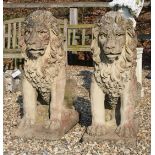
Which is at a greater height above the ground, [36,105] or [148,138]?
[36,105]

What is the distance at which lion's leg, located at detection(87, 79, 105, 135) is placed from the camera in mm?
4941

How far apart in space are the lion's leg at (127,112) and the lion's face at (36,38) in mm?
981

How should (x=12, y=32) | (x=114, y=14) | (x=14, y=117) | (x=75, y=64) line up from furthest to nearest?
(x=75, y=64), (x=12, y=32), (x=14, y=117), (x=114, y=14)

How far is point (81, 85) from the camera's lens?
26.4ft

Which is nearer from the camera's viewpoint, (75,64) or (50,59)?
(50,59)

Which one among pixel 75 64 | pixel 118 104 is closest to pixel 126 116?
pixel 118 104

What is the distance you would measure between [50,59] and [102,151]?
112cm

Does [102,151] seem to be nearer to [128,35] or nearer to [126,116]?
[126,116]

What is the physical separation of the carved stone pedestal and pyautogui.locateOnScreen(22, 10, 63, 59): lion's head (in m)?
0.71

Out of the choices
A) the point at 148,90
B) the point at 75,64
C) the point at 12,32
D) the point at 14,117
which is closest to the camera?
the point at 14,117

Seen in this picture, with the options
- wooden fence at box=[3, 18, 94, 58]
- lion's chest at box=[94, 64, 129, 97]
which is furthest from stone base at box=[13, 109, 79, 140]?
wooden fence at box=[3, 18, 94, 58]

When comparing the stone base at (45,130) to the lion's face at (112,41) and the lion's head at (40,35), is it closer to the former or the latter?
the lion's head at (40,35)

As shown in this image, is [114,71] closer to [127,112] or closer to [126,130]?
[127,112]

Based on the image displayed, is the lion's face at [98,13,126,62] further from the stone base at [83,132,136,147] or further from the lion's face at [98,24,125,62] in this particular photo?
the stone base at [83,132,136,147]
